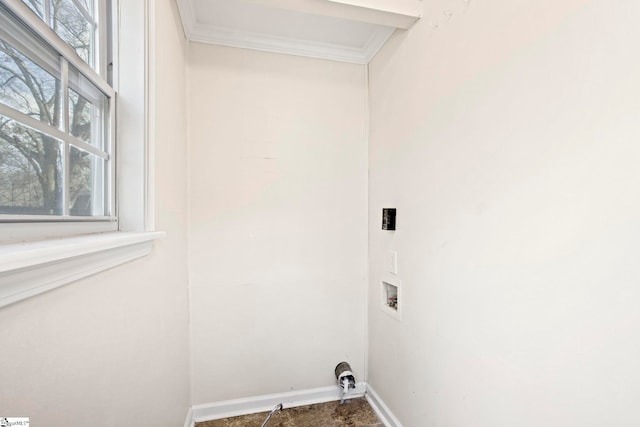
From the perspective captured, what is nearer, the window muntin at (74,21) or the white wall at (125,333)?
the white wall at (125,333)

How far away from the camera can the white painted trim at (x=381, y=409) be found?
1.67 meters

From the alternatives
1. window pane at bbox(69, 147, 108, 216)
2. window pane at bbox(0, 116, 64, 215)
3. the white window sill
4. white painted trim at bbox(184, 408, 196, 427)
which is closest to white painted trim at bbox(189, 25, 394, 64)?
window pane at bbox(69, 147, 108, 216)

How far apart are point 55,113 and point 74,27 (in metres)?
0.30

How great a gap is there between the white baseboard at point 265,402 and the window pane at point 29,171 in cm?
173

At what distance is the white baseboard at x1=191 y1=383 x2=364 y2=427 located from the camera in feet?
5.96

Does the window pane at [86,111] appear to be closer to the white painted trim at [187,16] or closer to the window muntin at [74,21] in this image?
the window muntin at [74,21]

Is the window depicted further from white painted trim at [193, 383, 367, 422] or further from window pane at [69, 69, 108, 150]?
white painted trim at [193, 383, 367, 422]

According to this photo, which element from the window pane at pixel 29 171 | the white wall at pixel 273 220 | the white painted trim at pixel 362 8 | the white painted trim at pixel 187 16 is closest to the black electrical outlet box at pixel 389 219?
the white wall at pixel 273 220

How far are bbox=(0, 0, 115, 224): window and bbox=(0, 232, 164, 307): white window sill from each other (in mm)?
135

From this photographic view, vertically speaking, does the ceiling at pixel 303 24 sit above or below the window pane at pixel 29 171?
above

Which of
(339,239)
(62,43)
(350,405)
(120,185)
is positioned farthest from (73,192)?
(350,405)

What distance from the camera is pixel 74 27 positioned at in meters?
0.77

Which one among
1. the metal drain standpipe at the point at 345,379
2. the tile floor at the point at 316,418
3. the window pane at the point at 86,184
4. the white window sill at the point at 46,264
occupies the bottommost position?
the tile floor at the point at 316,418

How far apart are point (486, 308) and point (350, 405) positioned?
4.60 feet
